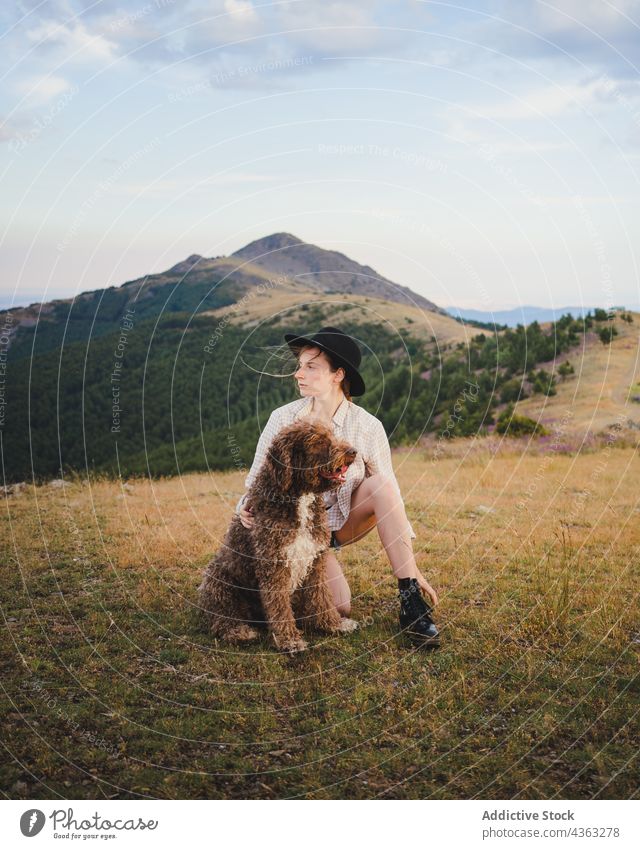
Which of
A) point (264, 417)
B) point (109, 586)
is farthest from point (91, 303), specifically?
point (109, 586)

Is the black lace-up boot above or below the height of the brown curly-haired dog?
below

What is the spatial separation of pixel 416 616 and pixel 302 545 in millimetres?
1367

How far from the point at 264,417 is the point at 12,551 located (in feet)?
124

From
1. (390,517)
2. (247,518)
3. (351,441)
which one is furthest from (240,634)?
(351,441)

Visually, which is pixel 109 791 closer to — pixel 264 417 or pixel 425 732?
pixel 425 732

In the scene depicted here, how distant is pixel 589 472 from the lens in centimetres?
1412

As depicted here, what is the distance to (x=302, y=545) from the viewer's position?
230 inches

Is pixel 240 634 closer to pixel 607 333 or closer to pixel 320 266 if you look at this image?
pixel 607 333

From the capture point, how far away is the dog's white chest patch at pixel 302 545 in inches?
228

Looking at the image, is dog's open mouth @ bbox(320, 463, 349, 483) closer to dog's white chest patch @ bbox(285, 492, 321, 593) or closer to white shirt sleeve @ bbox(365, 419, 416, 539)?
dog's white chest patch @ bbox(285, 492, 321, 593)

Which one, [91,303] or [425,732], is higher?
[91,303]

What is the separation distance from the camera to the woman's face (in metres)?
6.52

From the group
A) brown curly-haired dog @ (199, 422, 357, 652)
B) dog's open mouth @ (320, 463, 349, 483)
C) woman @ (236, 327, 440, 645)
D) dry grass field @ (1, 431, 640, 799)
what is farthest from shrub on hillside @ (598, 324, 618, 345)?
dog's open mouth @ (320, 463, 349, 483)

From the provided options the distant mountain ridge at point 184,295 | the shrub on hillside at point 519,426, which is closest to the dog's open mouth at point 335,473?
the shrub on hillside at point 519,426
